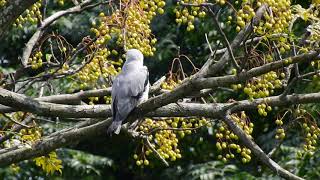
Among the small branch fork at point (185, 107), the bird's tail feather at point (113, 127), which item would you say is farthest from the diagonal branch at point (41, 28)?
the bird's tail feather at point (113, 127)

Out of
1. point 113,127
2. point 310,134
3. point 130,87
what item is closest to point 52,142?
point 113,127

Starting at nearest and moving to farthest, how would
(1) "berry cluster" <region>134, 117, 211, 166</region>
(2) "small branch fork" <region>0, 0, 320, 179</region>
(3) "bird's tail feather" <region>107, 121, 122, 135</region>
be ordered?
(2) "small branch fork" <region>0, 0, 320, 179</region>, (3) "bird's tail feather" <region>107, 121, 122, 135</region>, (1) "berry cluster" <region>134, 117, 211, 166</region>

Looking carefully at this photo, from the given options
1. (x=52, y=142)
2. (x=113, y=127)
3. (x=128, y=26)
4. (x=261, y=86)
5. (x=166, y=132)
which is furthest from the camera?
(x=166, y=132)

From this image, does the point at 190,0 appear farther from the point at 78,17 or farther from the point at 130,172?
the point at 130,172

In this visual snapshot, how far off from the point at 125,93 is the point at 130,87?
122 millimetres

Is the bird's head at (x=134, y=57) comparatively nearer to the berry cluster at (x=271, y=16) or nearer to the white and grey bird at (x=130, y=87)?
the white and grey bird at (x=130, y=87)

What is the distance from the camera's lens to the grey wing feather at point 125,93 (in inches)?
172

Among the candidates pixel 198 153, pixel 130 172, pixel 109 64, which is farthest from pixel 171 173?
pixel 109 64

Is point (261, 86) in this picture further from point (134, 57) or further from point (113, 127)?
point (134, 57)

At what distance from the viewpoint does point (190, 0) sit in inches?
161

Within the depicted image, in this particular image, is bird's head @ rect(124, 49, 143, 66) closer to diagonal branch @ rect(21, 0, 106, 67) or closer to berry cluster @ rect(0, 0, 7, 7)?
diagonal branch @ rect(21, 0, 106, 67)

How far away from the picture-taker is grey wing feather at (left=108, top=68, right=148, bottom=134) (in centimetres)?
437

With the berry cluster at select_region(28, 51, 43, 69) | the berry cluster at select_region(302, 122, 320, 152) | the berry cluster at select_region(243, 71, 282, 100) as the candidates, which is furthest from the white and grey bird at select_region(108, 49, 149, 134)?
the berry cluster at select_region(302, 122, 320, 152)

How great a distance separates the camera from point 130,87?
5008 mm
